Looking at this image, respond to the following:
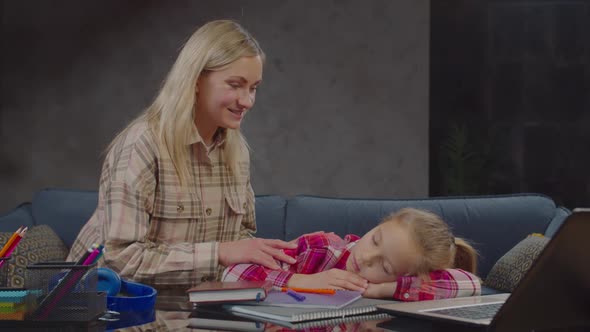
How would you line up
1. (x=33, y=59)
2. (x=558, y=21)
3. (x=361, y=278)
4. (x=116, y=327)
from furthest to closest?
(x=558, y=21) < (x=33, y=59) < (x=361, y=278) < (x=116, y=327)

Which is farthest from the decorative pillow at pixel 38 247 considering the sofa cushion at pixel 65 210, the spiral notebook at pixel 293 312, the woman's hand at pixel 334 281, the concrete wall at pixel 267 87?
the concrete wall at pixel 267 87

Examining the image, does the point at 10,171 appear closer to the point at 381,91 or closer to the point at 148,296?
the point at 381,91

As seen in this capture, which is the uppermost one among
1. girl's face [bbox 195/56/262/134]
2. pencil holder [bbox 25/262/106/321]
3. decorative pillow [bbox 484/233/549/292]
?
girl's face [bbox 195/56/262/134]

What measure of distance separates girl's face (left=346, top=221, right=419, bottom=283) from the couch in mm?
1529

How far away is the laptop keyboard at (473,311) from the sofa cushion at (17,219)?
2362 millimetres

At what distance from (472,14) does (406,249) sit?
4.94 m

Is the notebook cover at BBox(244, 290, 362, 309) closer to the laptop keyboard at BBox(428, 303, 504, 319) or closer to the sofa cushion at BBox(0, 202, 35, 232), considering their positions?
the laptop keyboard at BBox(428, 303, 504, 319)

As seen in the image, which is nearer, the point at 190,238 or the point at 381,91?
the point at 190,238

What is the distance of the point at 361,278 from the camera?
168 centimetres

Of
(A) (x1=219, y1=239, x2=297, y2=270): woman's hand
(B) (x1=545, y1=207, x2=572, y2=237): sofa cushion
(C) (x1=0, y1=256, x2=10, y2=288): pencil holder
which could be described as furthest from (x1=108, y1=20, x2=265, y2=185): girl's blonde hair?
(B) (x1=545, y1=207, x2=572, y2=237): sofa cushion

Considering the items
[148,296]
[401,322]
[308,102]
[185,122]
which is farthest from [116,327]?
[308,102]

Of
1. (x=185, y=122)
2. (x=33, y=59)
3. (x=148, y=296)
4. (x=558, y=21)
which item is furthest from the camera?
(x=558, y=21)

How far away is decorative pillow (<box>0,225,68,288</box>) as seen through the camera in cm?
288

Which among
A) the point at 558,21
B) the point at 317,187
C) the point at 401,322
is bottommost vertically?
the point at 317,187
